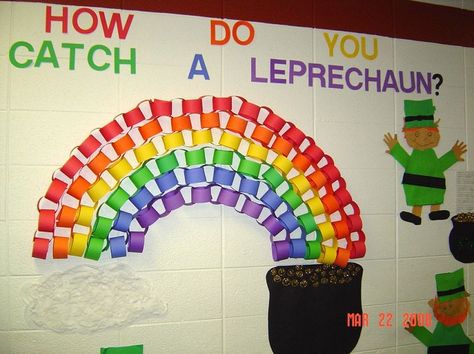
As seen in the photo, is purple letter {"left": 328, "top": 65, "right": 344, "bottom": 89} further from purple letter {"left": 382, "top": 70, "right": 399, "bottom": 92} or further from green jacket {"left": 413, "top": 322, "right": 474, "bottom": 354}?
green jacket {"left": 413, "top": 322, "right": 474, "bottom": 354}

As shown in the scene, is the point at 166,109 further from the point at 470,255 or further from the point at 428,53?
the point at 470,255

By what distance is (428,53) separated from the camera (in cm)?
140

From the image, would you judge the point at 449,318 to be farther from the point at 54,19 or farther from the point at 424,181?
the point at 54,19

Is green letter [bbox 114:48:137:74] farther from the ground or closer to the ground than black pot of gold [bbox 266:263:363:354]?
farther from the ground

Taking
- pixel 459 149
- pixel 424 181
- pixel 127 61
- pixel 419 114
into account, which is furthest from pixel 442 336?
pixel 127 61

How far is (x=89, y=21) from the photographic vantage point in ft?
3.65

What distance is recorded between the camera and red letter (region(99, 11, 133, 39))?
112 centimetres

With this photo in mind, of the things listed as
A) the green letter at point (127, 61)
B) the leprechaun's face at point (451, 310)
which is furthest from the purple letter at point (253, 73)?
the leprechaun's face at point (451, 310)

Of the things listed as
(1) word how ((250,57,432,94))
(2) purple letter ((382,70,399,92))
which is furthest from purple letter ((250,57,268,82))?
(2) purple letter ((382,70,399,92))

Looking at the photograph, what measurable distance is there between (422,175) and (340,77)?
573 mm

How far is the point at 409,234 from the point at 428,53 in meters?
0.83

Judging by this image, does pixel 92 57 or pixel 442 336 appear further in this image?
pixel 442 336
